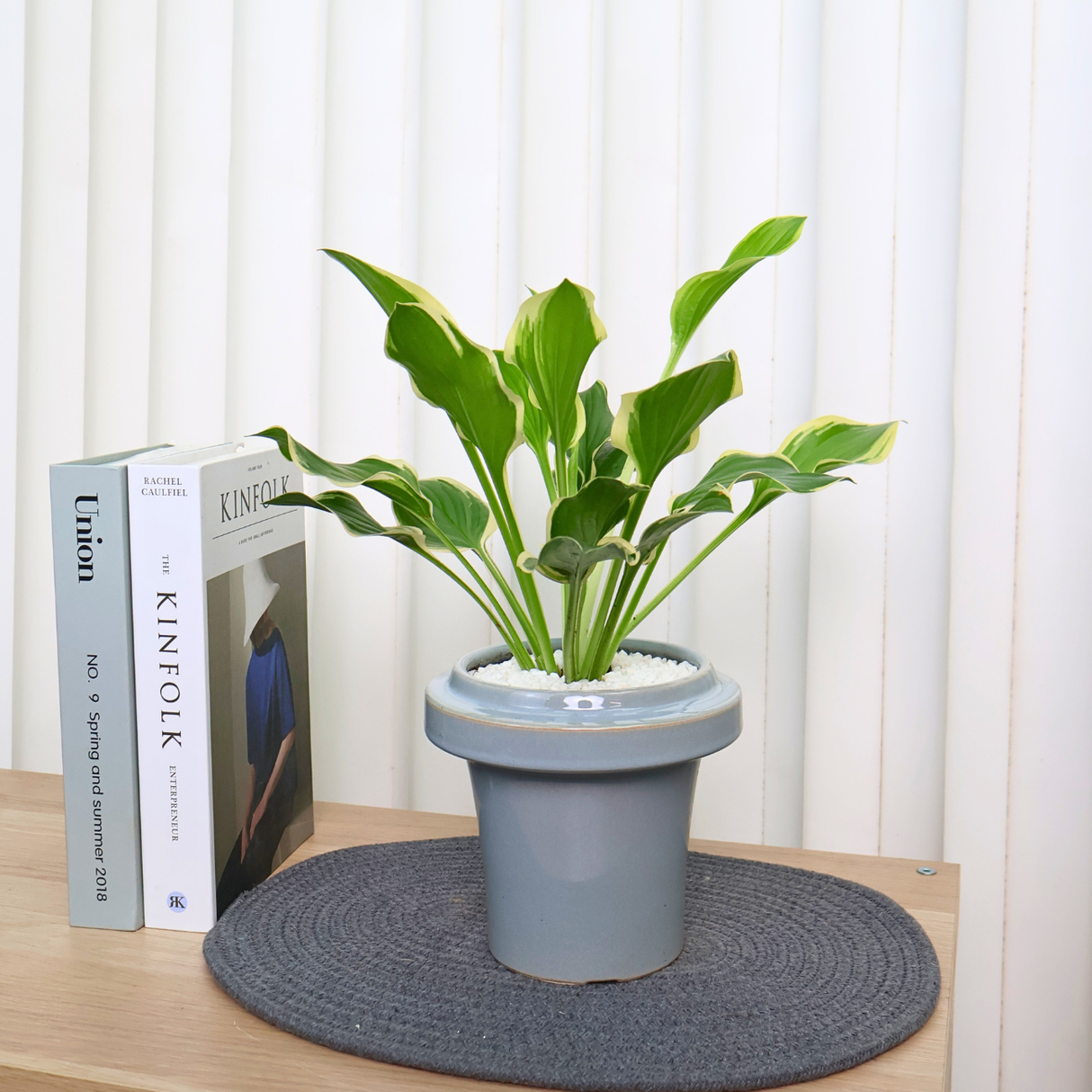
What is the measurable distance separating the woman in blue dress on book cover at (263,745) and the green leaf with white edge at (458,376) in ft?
0.74

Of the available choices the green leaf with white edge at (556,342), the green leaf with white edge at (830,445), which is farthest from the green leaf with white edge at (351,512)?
the green leaf with white edge at (830,445)

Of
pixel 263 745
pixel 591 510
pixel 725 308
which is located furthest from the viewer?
pixel 725 308

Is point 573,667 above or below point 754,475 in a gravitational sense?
below

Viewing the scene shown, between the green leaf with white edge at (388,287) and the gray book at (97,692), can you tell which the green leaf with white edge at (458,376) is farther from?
the gray book at (97,692)

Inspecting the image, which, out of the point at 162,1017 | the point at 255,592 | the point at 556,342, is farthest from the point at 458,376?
the point at 162,1017

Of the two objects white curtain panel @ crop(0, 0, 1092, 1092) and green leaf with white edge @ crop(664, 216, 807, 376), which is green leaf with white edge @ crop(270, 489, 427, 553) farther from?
white curtain panel @ crop(0, 0, 1092, 1092)

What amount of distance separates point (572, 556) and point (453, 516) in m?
0.16

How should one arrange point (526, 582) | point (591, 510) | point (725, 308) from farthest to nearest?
point (725, 308), point (526, 582), point (591, 510)

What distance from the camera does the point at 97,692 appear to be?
69 cm

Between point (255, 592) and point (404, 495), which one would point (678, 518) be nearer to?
point (404, 495)

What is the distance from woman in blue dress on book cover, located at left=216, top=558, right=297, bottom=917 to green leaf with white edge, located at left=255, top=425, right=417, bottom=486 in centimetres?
13

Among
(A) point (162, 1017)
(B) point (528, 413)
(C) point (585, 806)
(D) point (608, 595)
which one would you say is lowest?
(A) point (162, 1017)

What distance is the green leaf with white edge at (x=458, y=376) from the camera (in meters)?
0.54

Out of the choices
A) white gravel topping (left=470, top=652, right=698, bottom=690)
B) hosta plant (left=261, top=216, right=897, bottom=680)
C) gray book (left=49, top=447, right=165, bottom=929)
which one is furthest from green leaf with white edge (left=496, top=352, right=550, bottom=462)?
gray book (left=49, top=447, right=165, bottom=929)
